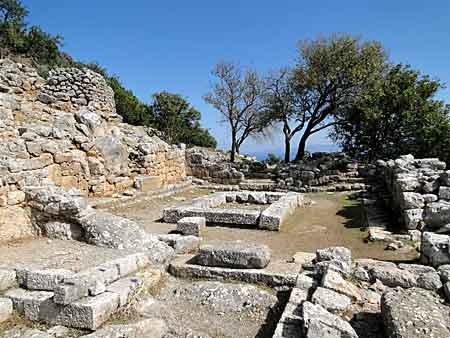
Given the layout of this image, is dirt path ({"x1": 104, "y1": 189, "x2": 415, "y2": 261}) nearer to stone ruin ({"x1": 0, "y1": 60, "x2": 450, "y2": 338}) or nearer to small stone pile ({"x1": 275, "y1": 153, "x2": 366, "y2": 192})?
stone ruin ({"x1": 0, "y1": 60, "x2": 450, "y2": 338})

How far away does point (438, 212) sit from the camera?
7.09 m

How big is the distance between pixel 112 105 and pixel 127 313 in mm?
13850

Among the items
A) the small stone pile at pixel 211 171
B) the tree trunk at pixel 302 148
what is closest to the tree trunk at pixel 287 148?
the tree trunk at pixel 302 148

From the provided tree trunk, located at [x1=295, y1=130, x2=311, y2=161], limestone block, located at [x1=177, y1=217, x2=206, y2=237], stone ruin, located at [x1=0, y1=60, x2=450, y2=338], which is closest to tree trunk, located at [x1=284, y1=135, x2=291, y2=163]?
tree trunk, located at [x1=295, y1=130, x2=311, y2=161]

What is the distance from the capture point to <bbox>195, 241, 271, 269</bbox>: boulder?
17.1 feet

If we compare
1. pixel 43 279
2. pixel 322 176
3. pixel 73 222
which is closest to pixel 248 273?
pixel 43 279

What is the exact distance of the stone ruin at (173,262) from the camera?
3668 millimetres

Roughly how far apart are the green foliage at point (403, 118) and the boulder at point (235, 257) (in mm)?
15633

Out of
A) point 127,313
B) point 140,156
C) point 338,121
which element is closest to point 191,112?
point 338,121

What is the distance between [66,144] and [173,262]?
250 inches

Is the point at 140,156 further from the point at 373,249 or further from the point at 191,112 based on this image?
the point at 191,112

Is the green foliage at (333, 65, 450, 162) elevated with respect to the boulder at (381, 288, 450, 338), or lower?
elevated

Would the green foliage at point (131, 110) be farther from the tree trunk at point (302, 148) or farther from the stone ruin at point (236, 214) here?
the stone ruin at point (236, 214)

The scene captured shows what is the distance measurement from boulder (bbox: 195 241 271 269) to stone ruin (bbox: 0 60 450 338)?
0.6 inches
